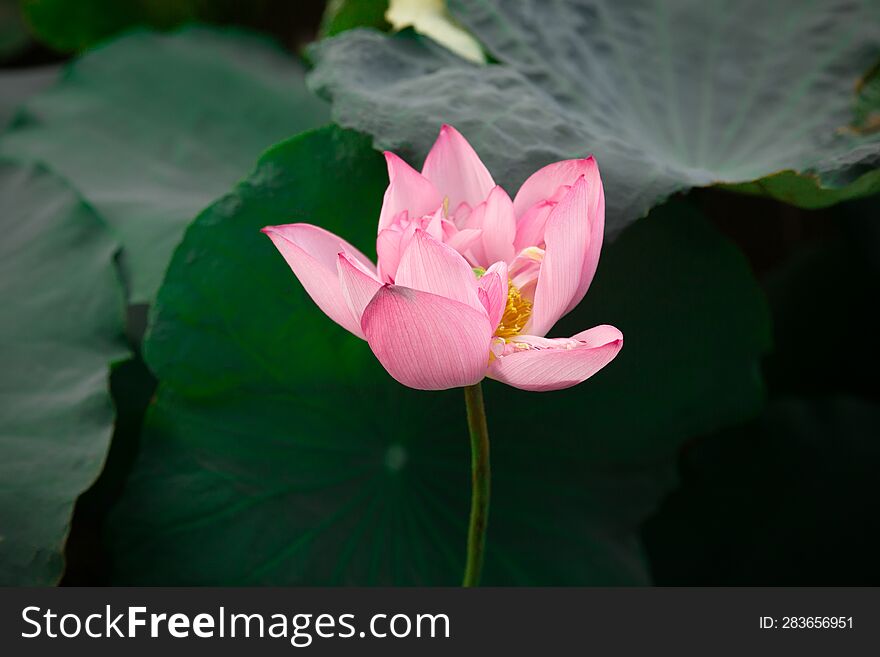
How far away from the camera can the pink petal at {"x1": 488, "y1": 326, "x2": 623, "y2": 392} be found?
14.4 inches

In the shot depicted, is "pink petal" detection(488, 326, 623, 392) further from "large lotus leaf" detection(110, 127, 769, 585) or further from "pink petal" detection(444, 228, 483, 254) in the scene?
"large lotus leaf" detection(110, 127, 769, 585)

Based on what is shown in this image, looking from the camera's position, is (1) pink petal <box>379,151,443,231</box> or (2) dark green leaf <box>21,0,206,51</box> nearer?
(1) pink petal <box>379,151,443,231</box>

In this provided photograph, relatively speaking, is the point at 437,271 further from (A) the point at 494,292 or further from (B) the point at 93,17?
(B) the point at 93,17

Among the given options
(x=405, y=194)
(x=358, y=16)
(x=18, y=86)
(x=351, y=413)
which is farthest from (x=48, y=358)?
(x=18, y=86)

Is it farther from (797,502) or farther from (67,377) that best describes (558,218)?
(797,502)

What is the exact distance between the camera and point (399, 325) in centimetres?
37

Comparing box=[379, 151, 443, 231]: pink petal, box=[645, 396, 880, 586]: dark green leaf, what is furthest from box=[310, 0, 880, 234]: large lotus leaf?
box=[645, 396, 880, 586]: dark green leaf

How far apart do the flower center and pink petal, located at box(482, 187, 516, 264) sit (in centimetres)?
2

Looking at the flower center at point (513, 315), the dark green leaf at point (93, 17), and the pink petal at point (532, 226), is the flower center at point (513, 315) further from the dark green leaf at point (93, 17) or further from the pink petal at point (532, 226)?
the dark green leaf at point (93, 17)

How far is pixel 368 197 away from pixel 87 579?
0.56m

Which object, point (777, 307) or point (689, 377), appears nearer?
point (689, 377)

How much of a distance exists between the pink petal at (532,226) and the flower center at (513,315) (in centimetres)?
4

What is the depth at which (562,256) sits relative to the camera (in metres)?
0.39

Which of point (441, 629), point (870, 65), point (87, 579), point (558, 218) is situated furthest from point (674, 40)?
point (87, 579)
